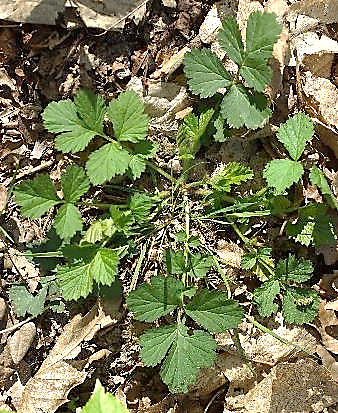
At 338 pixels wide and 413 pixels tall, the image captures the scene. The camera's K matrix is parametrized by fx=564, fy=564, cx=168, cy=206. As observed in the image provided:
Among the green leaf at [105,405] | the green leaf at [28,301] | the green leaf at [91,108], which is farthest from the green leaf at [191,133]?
the green leaf at [105,405]

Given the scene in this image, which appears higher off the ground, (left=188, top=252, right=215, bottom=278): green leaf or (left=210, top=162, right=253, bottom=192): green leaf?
(left=210, top=162, right=253, bottom=192): green leaf

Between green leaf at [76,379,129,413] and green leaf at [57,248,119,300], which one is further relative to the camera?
green leaf at [57,248,119,300]

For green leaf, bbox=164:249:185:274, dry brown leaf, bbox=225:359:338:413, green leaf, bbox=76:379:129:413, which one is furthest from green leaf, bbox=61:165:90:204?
green leaf, bbox=76:379:129:413

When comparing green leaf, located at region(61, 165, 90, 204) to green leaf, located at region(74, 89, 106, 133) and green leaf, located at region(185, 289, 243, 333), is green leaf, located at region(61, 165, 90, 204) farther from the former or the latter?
green leaf, located at region(185, 289, 243, 333)

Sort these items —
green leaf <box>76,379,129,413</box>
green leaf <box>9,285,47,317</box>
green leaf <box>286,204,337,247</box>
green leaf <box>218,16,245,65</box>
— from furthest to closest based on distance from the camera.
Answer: green leaf <box>9,285,47,317</box>
green leaf <box>286,204,337,247</box>
green leaf <box>218,16,245,65</box>
green leaf <box>76,379,129,413</box>

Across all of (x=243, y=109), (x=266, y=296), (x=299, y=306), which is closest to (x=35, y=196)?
(x=243, y=109)

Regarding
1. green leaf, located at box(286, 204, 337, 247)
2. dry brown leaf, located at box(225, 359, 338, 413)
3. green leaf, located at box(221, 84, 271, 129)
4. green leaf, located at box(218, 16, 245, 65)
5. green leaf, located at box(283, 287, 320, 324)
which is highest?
green leaf, located at box(218, 16, 245, 65)

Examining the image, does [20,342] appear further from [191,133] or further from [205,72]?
[205,72]
